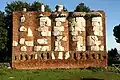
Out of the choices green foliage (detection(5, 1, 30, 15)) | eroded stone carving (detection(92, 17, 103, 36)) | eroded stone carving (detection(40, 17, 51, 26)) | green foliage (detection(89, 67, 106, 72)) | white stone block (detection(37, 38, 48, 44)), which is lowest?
green foliage (detection(89, 67, 106, 72))

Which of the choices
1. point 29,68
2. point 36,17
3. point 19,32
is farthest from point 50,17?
point 29,68

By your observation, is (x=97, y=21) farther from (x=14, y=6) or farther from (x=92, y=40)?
(x=14, y=6)

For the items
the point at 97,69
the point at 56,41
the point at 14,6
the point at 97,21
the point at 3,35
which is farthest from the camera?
the point at 14,6

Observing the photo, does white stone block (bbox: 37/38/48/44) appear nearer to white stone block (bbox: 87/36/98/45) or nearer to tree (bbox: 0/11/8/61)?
white stone block (bbox: 87/36/98/45)

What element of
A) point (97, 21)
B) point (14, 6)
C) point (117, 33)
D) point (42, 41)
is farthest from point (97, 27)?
point (117, 33)

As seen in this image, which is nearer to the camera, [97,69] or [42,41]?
[97,69]

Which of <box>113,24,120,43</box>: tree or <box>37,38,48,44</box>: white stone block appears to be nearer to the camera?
<box>37,38,48,44</box>: white stone block

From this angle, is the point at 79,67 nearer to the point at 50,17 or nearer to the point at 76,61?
the point at 76,61

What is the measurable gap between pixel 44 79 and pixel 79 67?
8.54 m

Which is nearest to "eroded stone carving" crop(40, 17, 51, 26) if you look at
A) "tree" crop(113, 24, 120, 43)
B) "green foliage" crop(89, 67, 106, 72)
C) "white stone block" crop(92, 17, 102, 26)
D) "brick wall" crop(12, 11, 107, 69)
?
"brick wall" crop(12, 11, 107, 69)

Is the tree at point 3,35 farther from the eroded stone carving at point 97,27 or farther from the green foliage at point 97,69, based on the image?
the green foliage at point 97,69

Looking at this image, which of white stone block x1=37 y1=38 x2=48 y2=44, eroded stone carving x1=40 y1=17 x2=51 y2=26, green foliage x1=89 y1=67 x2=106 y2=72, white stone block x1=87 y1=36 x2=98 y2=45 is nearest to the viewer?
green foliage x1=89 y1=67 x2=106 y2=72

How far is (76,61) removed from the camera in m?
30.6

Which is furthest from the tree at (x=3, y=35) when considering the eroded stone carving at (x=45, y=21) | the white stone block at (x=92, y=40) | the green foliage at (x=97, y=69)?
the green foliage at (x=97, y=69)
